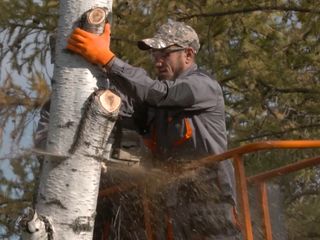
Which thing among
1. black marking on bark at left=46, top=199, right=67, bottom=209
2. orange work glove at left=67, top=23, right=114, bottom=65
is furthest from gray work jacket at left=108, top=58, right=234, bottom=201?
black marking on bark at left=46, top=199, right=67, bottom=209

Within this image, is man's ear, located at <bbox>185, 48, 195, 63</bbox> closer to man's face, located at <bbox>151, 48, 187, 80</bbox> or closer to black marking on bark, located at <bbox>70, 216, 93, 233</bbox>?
man's face, located at <bbox>151, 48, 187, 80</bbox>

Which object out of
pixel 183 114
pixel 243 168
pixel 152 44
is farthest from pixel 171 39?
pixel 243 168

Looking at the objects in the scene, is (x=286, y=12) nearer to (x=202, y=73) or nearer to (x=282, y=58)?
(x=282, y=58)

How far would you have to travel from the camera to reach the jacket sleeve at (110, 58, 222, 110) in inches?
152

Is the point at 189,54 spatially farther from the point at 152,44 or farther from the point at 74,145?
the point at 74,145

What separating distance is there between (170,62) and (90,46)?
1.21 metres

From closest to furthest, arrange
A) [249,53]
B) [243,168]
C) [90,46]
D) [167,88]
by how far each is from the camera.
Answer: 1. [90,46]
2. [243,168]
3. [167,88]
4. [249,53]

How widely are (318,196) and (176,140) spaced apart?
5062 millimetres

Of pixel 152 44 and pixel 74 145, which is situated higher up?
pixel 152 44

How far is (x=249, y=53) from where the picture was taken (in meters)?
7.82

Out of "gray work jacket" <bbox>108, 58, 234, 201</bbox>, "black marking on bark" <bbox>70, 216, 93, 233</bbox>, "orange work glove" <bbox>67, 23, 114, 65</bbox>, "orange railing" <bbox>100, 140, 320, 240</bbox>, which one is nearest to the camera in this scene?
"black marking on bark" <bbox>70, 216, 93, 233</bbox>

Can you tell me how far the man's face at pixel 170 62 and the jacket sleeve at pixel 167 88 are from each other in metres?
0.19

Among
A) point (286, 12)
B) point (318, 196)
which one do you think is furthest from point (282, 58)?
point (318, 196)

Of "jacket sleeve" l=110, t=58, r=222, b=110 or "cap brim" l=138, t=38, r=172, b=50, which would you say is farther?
"cap brim" l=138, t=38, r=172, b=50
